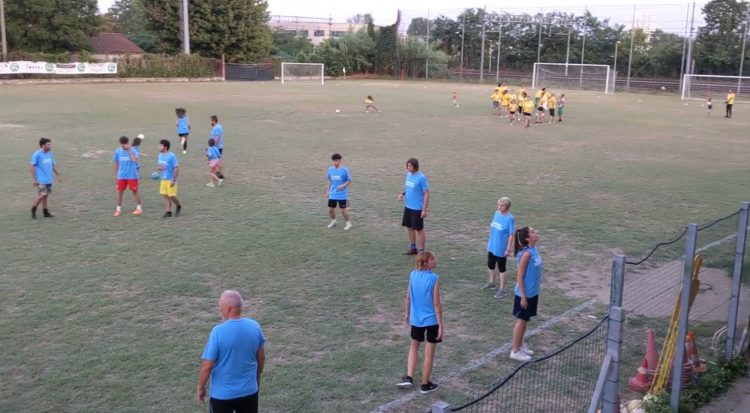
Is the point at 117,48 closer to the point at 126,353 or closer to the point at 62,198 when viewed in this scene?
the point at 62,198

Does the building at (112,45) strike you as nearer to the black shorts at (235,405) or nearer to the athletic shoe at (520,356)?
the athletic shoe at (520,356)

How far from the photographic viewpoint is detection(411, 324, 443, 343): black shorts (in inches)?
259

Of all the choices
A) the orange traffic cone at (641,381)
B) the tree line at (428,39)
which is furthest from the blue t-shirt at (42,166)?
the tree line at (428,39)

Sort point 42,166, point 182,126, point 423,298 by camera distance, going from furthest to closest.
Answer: point 182,126 → point 42,166 → point 423,298

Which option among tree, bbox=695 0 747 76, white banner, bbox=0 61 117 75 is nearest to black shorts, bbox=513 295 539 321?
white banner, bbox=0 61 117 75

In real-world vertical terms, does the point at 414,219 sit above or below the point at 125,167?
below

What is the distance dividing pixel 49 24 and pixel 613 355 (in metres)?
65.0

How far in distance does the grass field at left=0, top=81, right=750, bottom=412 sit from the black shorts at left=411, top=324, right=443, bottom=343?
0.58 m

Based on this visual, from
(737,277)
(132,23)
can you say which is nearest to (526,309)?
(737,277)

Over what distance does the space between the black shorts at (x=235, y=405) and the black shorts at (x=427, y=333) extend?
6.57 ft

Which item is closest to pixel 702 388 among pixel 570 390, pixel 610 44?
pixel 570 390

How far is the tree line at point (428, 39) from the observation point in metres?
60.0

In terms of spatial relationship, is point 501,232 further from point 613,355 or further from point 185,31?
point 185,31

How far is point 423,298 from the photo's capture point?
6508 millimetres
